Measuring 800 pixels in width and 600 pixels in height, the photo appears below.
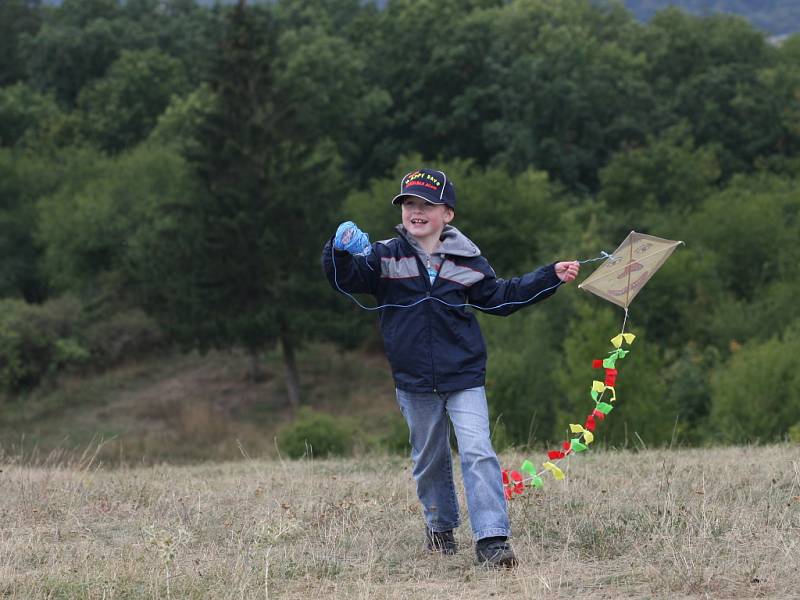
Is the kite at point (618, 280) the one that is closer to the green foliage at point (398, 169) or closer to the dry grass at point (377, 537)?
the dry grass at point (377, 537)

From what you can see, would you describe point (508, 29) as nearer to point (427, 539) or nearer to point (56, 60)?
point (56, 60)

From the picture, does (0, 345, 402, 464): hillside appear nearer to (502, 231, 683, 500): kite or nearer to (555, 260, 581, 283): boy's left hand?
(502, 231, 683, 500): kite

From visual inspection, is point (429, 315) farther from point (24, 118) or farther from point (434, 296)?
point (24, 118)

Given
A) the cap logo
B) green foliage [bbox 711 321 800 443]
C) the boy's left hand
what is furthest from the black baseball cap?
green foliage [bbox 711 321 800 443]

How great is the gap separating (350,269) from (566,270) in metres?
1.14

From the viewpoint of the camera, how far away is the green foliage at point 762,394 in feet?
90.7

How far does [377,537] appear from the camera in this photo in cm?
652

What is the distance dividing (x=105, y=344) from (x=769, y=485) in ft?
140

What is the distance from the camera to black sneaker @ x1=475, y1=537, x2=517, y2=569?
5.79 meters

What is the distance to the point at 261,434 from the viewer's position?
131 ft

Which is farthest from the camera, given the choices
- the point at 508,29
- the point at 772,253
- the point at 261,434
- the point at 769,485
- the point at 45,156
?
the point at 508,29

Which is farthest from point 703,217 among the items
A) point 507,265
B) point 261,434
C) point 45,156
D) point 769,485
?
point 769,485

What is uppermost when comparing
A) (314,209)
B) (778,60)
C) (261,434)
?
(778,60)

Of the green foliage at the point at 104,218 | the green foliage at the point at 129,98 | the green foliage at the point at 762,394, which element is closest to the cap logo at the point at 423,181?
the green foliage at the point at 762,394
